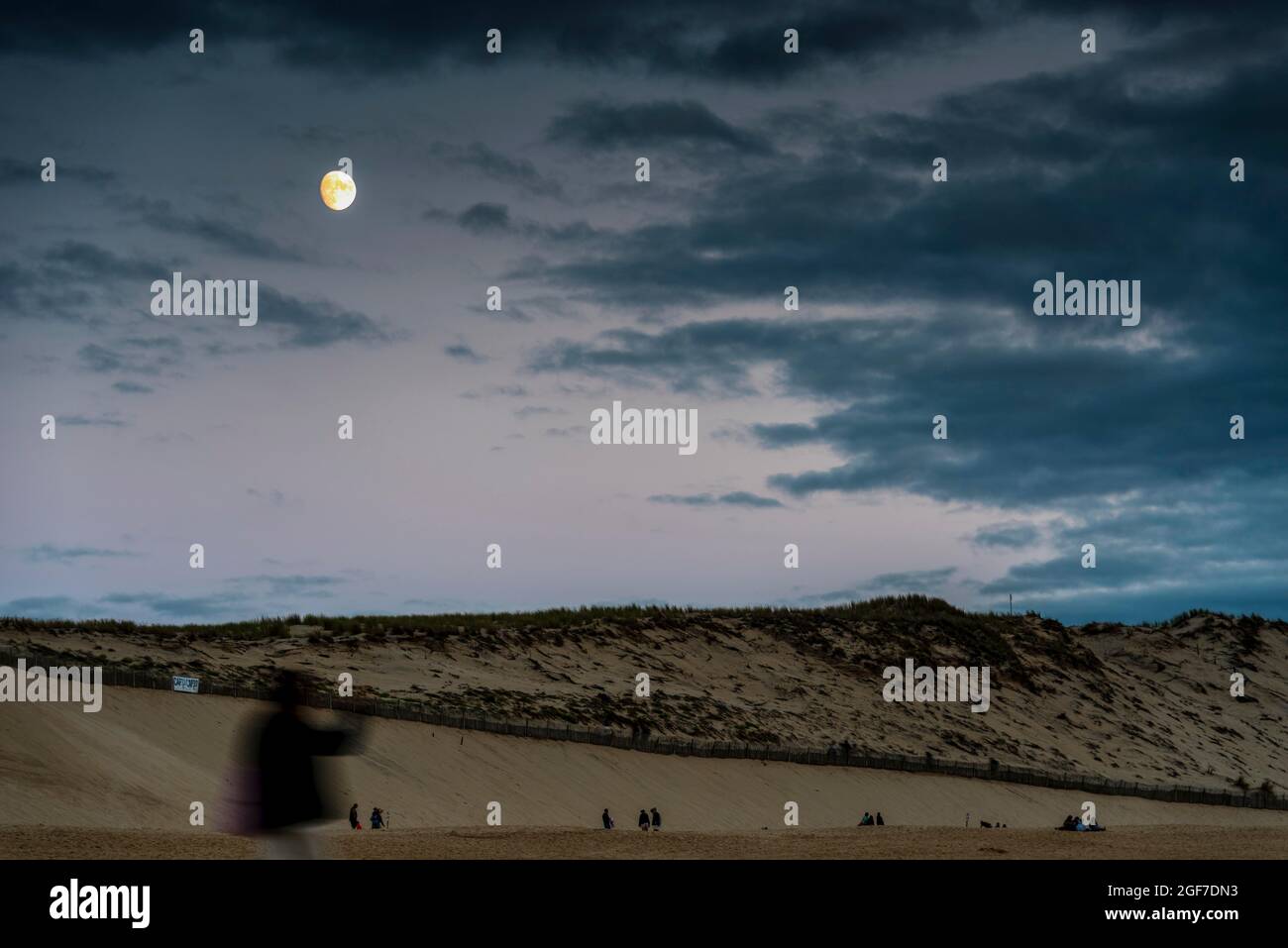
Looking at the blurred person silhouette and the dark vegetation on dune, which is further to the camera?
the dark vegetation on dune

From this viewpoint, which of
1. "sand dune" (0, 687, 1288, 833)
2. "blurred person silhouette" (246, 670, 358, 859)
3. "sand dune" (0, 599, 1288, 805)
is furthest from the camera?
"sand dune" (0, 599, 1288, 805)

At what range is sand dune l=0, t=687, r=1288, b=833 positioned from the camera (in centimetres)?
3331

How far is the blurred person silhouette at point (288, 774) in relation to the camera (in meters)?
11.9

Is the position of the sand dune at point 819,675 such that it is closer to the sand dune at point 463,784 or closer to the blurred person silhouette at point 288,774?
the sand dune at point 463,784

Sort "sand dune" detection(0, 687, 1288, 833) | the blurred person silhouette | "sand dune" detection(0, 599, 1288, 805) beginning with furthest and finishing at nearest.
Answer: "sand dune" detection(0, 599, 1288, 805) → "sand dune" detection(0, 687, 1288, 833) → the blurred person silhouette

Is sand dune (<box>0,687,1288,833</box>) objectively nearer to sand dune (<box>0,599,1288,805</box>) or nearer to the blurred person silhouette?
sand dune (<box>0,599,1288,805</box>)

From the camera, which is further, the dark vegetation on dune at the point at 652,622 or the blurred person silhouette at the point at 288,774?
the dark vegetation on dune at the point at 652,622

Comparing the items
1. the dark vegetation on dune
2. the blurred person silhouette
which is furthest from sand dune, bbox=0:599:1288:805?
the blurred person silhouette

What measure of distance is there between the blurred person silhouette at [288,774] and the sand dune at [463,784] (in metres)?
17.3

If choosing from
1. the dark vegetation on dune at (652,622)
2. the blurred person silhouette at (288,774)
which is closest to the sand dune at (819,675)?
the dark vegetation on dune at (652,622)

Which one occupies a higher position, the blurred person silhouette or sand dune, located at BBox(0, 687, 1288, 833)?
the blurred person silhouette

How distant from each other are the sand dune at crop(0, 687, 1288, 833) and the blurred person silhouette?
17345mm
